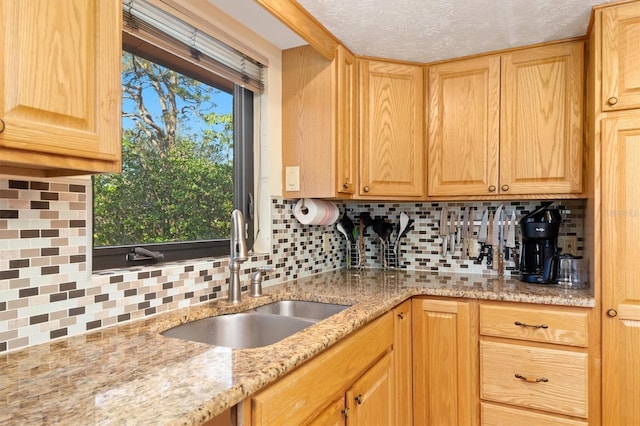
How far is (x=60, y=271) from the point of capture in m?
1.14

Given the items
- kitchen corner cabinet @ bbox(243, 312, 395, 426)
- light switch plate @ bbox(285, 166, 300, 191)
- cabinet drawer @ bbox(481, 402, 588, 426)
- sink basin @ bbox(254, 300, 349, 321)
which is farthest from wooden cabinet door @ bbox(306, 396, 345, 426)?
light switch plate @ bbox(285, 166, 300, 191)

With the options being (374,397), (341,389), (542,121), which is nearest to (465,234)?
(542,121)

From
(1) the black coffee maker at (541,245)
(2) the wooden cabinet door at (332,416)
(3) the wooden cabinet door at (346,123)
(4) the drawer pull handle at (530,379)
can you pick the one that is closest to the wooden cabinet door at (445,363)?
(4) the drawer pull handle at (530,379)

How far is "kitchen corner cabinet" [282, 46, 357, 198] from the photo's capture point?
2.04 metres

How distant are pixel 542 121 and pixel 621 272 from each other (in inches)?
32.1

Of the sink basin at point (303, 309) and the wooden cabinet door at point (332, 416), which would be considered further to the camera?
the sink basin at point (303, 309)

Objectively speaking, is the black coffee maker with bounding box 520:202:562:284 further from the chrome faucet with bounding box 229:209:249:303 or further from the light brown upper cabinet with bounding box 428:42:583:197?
the chrome faucet with bounding box 229:209:249:303

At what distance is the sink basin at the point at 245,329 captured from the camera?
1443 mm

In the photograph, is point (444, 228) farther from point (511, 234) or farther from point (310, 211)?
point (310, 211)

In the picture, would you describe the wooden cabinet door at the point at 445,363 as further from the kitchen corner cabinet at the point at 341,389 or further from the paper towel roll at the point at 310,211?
the paper towel roll at the point at 310,211

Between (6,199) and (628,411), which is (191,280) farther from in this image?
(628,411)

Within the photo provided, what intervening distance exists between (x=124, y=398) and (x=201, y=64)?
1325mm

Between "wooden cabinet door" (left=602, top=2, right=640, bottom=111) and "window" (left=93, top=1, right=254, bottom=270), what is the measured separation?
161cm

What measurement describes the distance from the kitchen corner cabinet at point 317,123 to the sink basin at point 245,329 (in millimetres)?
747
